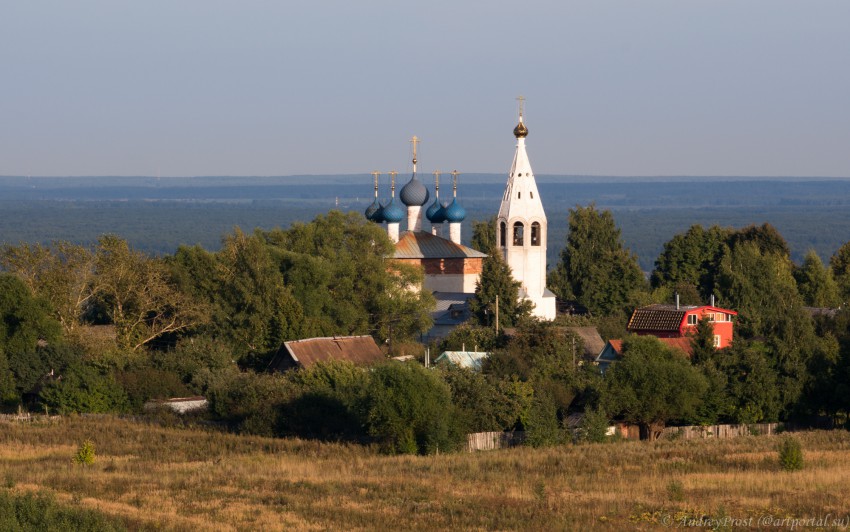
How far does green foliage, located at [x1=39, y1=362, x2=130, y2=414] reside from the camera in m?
37.7

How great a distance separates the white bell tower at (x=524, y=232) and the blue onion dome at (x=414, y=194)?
8162mm

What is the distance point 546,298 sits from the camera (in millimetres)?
52500

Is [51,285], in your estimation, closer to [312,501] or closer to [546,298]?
[546,298]

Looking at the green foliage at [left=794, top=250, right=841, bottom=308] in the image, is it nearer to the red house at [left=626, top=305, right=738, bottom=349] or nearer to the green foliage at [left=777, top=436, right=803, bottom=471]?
the red house at [left=626, top=305, right=738, bottom=349]

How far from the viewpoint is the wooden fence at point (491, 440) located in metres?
33.5

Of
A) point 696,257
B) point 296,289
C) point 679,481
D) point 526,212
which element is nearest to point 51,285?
point 296,289

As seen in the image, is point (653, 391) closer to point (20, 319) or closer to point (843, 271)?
point (20, 319)

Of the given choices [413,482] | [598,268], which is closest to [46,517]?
[413,482]

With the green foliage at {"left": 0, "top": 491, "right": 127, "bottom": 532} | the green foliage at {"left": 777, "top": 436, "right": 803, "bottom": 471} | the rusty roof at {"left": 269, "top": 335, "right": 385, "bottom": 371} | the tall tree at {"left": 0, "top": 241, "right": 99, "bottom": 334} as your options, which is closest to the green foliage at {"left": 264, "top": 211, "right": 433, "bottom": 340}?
the rusty roof at {"left": 269, "top": 335, "right": 385, "bottom": 371}

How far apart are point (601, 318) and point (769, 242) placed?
14.7 metres

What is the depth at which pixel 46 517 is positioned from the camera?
66.6 ft

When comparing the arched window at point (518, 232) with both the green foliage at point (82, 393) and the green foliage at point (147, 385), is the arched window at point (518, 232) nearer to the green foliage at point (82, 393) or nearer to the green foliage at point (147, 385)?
the green foliage at point (147, 385)

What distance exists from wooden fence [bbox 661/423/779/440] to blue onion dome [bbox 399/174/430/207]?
25641 millimetres

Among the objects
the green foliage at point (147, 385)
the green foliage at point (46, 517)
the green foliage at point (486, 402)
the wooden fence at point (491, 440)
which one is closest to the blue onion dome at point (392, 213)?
the green foliage at point (147, 385)
